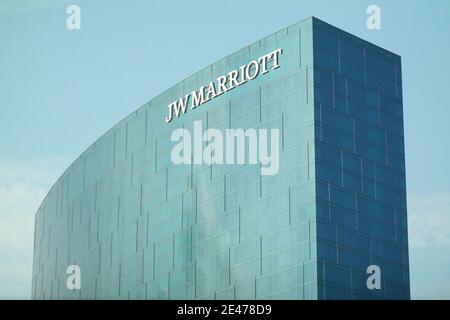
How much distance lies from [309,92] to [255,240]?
2122cm

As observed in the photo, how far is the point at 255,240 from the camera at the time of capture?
18475 cm

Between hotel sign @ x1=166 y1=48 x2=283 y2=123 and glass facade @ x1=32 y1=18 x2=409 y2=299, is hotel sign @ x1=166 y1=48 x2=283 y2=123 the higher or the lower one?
the higher one

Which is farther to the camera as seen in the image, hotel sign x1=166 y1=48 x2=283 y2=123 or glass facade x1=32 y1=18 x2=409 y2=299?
hotel sign x1=166 y1=48 x2=283 y2=123

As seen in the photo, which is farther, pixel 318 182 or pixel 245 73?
pixel 245 73
